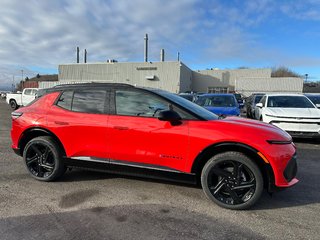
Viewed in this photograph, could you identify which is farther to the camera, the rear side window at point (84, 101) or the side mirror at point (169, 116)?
the rear side window at point (84, 101)

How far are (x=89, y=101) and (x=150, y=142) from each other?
1.31m

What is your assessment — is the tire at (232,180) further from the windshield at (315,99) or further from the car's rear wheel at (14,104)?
the car's rear wheel at (14,104)

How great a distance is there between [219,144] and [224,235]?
1192 millimetres

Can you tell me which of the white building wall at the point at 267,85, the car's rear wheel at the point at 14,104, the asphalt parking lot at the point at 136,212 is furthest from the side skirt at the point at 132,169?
the white building wall at the point at 267,85

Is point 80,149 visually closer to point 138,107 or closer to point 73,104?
point 73,104

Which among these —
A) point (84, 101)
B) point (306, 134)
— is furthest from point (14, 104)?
point (306, 134)

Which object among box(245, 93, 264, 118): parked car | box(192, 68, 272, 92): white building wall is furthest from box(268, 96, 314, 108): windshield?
box(192, 68, 272, 92): white building wall

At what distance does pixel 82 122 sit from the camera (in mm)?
4516

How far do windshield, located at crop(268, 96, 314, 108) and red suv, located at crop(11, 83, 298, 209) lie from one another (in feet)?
20.2

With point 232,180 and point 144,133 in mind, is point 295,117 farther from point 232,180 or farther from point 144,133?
point 144,133

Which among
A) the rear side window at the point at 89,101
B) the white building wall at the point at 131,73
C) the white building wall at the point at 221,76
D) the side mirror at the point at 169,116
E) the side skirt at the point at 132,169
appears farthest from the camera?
the white building wall at the point at 221,76

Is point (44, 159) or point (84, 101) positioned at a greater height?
point (84, 101)

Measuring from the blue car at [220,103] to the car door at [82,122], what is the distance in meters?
5.92

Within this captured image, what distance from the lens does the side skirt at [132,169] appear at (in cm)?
408
